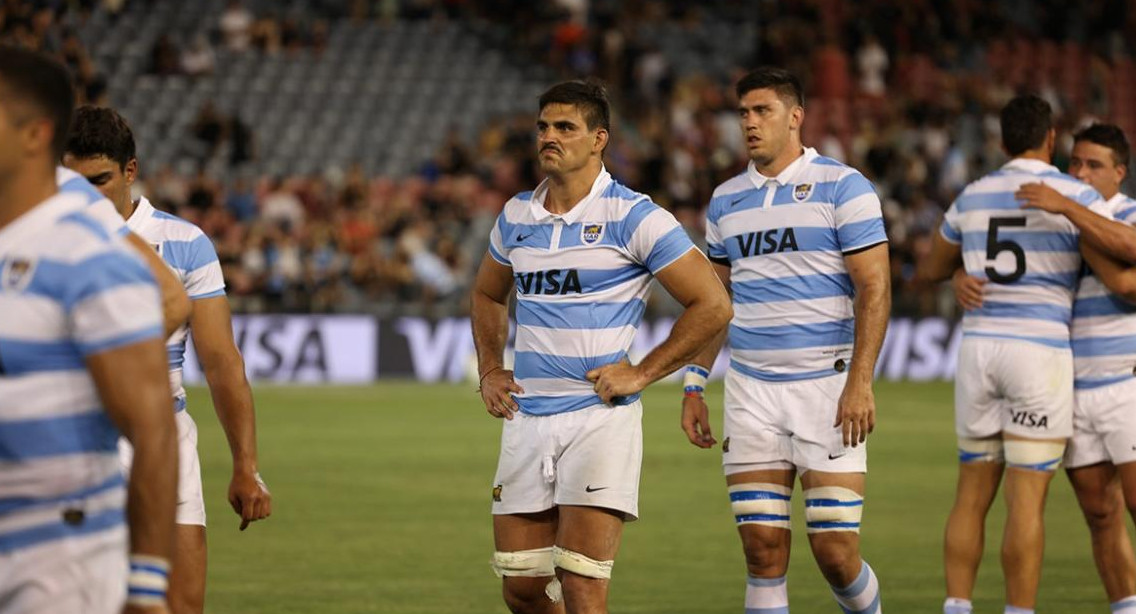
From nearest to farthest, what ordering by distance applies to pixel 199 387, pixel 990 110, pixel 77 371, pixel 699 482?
pixel 77 371 < pixel 699 482 < pixel 199 387 < pixel 990 110

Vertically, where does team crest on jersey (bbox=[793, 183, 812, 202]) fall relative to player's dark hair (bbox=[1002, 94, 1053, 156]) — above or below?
below

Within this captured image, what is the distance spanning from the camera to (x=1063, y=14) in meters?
35.6

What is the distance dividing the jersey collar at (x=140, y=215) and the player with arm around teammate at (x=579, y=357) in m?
1.43

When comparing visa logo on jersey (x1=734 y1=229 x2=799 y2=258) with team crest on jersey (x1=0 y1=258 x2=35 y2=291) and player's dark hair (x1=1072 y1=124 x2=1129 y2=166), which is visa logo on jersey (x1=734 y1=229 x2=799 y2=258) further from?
team crest on jersey (x1=0 y1=258 x2=35 y2=291)

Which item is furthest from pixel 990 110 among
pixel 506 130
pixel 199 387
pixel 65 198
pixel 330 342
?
pixel 65 198

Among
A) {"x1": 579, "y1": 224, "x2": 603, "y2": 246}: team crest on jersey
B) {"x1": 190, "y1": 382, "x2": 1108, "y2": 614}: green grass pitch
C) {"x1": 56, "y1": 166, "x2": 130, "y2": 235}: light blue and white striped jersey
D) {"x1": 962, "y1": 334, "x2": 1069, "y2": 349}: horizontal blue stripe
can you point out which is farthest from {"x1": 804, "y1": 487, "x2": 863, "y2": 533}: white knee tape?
{"x1": 56, "y1": 166, "x2": 130, "y2": 235}: light blue and white striped jersey

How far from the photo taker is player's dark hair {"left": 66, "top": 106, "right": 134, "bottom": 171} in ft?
19.7

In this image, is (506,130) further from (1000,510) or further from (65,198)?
(65,198)

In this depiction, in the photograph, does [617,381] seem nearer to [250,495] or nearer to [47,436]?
[250,495]

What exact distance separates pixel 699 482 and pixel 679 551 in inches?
142

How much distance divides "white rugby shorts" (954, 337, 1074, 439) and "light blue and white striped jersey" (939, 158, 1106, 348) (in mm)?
64

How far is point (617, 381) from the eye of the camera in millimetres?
6492

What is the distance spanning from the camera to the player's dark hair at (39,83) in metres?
3.83

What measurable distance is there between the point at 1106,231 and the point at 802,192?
1.42 metres
